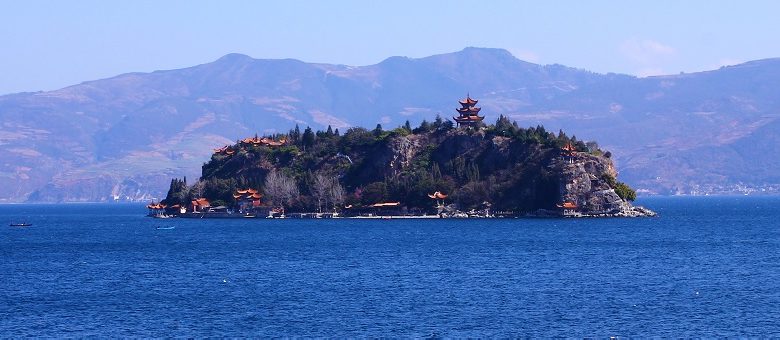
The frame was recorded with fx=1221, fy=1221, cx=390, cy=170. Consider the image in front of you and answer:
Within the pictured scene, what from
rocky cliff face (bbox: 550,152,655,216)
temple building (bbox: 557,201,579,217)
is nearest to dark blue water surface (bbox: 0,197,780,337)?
rocky cliff face (bbox: 550,152,655,216)

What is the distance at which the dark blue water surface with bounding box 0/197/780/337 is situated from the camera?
64.3 meters

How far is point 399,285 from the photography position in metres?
84.1

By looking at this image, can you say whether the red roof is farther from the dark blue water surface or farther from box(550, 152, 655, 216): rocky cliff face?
the dark blue water surface

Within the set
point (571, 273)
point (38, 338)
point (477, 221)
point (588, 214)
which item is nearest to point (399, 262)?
point (571, 273)

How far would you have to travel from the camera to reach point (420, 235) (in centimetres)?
15038

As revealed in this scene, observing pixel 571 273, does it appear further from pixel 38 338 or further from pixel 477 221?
pixel 477 221

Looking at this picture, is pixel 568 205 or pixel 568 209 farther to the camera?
pixel 568 209

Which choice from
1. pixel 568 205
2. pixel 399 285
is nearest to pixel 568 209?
pixel 568 205

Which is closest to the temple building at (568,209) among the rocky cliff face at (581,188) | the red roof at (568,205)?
the red roof at (568,205)

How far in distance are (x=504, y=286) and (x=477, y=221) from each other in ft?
354

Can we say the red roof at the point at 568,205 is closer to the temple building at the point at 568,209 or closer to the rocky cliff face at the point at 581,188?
the temple building at the point at 568,209

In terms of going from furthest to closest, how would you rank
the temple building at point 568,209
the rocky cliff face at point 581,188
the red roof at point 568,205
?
the temple building at point 568,209 → the red roof at point 568,205 → the rocky cliff face at point 581,188

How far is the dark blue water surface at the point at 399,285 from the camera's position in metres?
64.3

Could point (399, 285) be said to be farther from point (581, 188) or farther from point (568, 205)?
point (581, 188)
